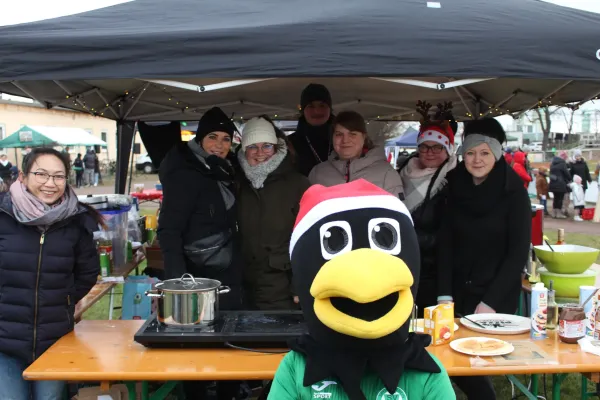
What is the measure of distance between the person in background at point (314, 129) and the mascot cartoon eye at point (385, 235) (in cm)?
239

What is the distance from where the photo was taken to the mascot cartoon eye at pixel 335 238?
1.46 m

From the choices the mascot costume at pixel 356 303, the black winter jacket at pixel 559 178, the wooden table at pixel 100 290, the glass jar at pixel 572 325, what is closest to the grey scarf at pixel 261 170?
the wooden table at pixel 100 290

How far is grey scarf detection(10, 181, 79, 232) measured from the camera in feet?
8.14

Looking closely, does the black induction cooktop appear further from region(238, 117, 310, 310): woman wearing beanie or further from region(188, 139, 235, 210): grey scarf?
region(188, 139, 235, 210): grey scarf

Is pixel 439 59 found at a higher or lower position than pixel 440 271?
higher

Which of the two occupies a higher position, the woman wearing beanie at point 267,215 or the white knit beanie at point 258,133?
the white knit beanie at point 258,133

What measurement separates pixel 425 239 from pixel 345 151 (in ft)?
2.21

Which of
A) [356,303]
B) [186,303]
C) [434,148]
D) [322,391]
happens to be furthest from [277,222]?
[356,303]

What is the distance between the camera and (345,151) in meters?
3.24

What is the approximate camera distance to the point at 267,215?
116 inches

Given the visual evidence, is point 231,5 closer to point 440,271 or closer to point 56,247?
point 56,247

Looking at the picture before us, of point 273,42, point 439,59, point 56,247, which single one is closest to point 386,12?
point 439,59

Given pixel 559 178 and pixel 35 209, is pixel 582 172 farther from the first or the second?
pixel 35 209

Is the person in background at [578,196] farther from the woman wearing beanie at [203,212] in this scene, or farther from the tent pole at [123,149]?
the woman wearing beanie at [203,212]
